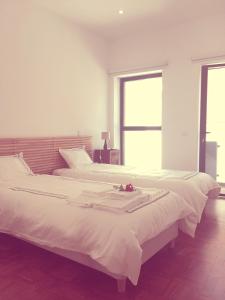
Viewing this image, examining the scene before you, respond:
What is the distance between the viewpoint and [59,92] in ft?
15.2

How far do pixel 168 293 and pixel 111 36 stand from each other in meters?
4.95

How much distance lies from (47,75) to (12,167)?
1.72 meters

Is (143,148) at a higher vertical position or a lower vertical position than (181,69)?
lower

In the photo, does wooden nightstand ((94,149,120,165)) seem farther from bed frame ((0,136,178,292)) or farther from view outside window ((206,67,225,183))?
view outside window ((206,67,225,183))

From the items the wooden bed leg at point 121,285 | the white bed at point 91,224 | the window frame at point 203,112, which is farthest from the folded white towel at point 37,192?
the window frame at point 203,112

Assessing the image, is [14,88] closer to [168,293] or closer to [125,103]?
[125,103]

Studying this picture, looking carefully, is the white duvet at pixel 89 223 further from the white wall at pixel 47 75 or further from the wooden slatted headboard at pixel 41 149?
the white wall at pixel 47 75

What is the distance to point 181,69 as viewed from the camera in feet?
16.1

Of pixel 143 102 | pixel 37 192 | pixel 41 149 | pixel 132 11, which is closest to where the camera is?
pixel 37 192

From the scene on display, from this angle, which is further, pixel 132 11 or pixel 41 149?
pixel 132 11

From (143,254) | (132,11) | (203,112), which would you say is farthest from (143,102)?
(143,254)

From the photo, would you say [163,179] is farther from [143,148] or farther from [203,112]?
[143,148]

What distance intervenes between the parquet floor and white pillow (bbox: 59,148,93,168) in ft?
5.74

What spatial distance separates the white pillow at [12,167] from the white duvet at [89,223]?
1.52 ft
